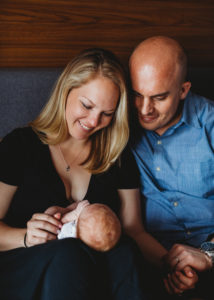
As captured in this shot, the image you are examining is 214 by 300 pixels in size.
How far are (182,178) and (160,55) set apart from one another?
0.57 meters

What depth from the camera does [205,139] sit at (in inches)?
58.9

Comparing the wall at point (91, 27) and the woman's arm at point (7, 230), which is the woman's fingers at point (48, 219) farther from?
the wall at point (91, 27)

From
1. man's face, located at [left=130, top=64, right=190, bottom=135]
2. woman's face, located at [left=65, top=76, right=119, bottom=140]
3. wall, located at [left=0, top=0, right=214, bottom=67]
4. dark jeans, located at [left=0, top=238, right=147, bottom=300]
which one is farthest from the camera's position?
wall, located at [left=0, top=0, right=214, bottom=67]

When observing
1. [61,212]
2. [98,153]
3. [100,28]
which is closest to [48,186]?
[61,212]

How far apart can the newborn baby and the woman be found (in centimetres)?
3

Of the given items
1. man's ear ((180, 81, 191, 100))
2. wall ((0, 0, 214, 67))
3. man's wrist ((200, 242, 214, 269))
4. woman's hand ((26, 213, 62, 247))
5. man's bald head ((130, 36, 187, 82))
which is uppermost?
wall ((0, 0, 214, 67))

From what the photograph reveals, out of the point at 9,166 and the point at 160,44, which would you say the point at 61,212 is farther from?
the point at 160,44

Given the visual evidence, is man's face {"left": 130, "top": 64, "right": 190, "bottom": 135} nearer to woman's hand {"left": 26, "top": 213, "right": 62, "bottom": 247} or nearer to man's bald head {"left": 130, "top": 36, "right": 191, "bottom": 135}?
man's bald head {"left": 130, "top": 36, "right": 191, "bottom": 135}

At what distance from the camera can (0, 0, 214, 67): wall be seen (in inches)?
65.3

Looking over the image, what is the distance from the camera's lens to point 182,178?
150 centimetres

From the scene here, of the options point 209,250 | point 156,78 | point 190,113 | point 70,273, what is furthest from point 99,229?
point 190,113

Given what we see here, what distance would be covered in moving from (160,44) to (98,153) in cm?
55

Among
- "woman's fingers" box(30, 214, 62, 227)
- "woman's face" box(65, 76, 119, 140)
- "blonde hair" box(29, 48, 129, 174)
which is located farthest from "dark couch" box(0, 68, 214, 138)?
"woman's fingers" box(30, 214, 62, 227)

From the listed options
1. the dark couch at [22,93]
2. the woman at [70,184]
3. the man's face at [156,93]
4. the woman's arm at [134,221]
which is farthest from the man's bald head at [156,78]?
the dark couch at [22,93]
